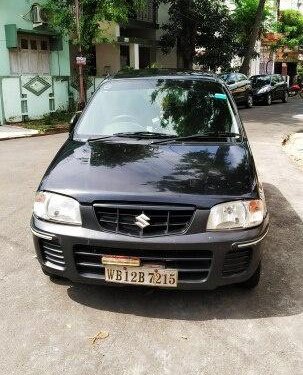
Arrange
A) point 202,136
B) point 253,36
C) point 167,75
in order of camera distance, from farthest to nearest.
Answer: point 253,36, point 167,75, point 202,136

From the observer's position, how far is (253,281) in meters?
3.60

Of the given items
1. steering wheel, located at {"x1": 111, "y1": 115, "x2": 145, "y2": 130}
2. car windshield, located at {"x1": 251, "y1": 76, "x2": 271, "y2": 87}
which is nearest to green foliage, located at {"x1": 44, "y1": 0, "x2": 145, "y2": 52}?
car windshield, located at {"x1": 251, "y1": 76, "x2": 271, "y2": 87}

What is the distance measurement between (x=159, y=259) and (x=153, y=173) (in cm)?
65

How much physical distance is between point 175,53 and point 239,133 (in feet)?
74.4

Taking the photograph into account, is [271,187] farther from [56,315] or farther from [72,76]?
[72,76]

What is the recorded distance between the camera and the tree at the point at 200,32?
21.8 m

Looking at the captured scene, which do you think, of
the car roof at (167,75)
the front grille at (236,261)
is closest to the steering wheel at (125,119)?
the car roof at (167,75)

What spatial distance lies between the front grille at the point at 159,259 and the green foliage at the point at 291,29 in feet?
115

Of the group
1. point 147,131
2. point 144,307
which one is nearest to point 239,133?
point 147,131

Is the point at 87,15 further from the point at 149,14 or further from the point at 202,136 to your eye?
the point at 202,136

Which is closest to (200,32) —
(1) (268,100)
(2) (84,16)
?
(1) (268,100)

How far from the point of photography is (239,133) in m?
4.27

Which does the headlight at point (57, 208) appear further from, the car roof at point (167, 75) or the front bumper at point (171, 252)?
the car roof at point (167, 75)

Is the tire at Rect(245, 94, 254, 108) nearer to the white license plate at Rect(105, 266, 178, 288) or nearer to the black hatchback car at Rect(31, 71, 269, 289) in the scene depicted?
the black hatchback car at Rect(31, 71, 269, 289)
